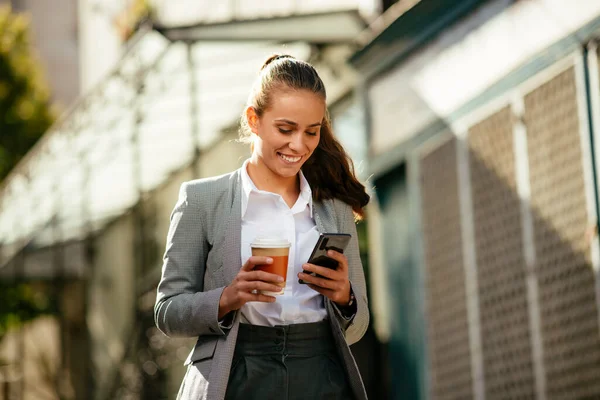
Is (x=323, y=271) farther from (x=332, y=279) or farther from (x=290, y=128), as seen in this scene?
(x=290, y=128)

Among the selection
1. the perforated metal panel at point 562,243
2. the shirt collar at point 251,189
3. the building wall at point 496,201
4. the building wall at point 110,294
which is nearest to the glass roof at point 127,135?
the building wall at point 110,294

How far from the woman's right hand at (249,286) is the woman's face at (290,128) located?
40 cm

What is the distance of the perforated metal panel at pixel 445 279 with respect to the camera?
827 cm

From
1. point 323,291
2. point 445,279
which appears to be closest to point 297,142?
point 323,291

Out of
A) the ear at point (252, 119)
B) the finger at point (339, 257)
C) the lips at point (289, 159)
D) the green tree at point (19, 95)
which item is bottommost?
the finger at point (339, 257)

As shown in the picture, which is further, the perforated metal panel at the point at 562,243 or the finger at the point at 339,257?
the perforated metal panel at the point at 562,243

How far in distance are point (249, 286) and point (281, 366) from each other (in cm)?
32

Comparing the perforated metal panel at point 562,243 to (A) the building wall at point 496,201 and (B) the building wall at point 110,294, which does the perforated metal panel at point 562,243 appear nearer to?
(A) the building wall at point 496,201

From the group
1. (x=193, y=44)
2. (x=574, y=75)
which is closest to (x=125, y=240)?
(x=193, y=44)

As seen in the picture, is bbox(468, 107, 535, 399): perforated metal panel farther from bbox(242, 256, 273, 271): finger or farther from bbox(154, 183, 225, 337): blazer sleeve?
bbox(242, 256, 273, 271): finger

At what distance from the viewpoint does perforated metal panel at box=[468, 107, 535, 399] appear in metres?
7.20

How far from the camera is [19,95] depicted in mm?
26797

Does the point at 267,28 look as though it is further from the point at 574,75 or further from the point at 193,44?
the point at 574,75

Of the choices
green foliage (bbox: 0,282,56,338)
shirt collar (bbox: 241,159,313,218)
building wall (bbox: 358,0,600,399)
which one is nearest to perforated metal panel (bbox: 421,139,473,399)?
building wall (bbox: 358,0,600,399)
